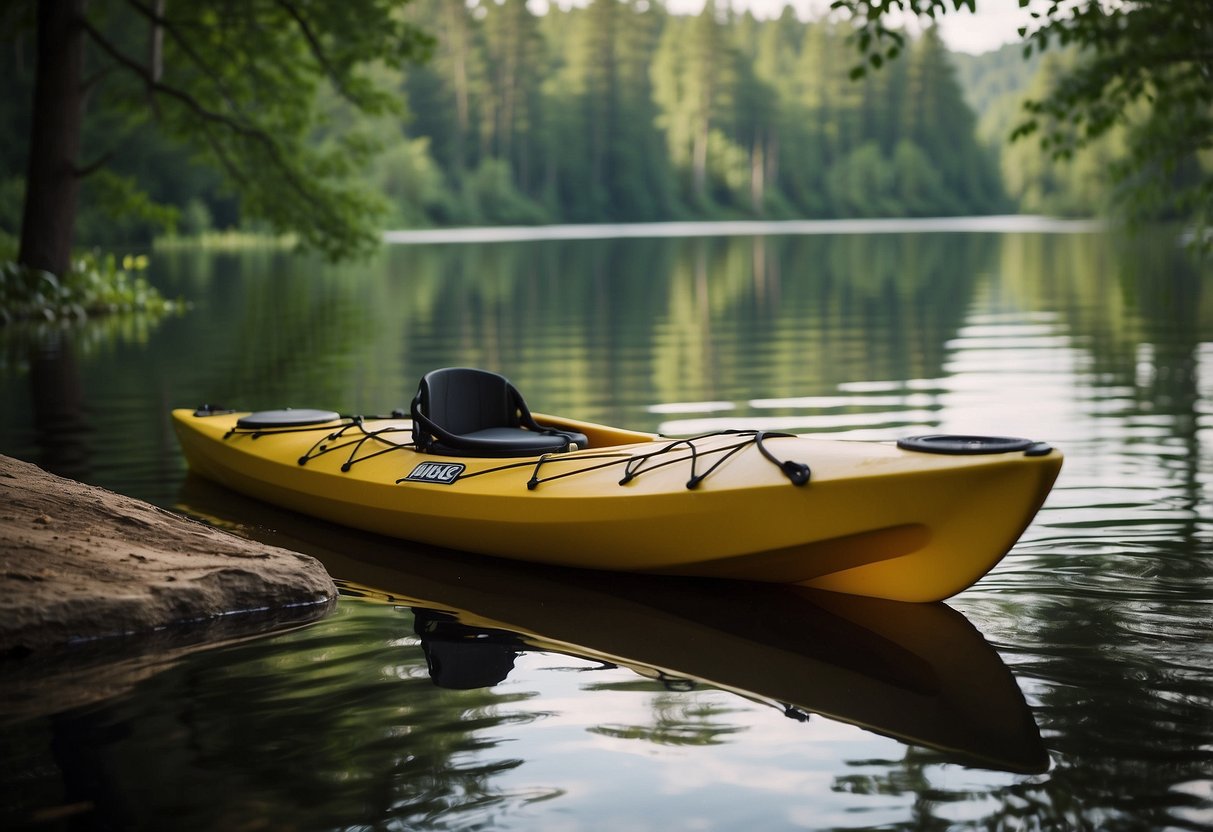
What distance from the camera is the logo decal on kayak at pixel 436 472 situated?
255 inches

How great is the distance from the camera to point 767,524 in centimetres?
548

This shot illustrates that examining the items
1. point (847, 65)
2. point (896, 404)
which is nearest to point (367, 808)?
point (896, 404)

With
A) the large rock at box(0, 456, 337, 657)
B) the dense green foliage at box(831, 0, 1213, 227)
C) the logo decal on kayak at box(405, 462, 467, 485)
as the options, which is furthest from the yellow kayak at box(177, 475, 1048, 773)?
the dense green foliage at box(831, 0, 1213, 227)

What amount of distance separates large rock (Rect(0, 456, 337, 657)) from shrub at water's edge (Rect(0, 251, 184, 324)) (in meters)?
13.8

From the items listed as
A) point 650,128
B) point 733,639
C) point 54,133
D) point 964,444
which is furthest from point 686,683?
point 650,128

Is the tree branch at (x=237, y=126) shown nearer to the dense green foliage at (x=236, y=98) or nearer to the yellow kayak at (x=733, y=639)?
the dense green foliage at (x=236, y=98)

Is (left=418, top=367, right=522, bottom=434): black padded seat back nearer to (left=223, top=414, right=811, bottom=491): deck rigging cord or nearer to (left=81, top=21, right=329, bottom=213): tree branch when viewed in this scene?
(left=223, top=414, right=811, bottom=491): deck rigging cord

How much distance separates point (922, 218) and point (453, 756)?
87679mm

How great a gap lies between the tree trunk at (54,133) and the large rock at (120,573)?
13.7 meters

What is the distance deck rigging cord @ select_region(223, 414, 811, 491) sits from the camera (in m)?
5.66

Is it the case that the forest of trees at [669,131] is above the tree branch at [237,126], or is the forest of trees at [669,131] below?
above

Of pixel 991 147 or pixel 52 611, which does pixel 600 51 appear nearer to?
pixel 991 147


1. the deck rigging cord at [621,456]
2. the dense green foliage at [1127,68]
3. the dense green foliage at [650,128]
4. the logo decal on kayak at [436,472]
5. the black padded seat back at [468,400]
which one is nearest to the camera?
the deck rigging cord at [621,456]

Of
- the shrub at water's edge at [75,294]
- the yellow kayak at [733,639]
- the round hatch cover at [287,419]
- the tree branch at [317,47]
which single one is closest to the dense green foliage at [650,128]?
the shrub at water's edge at [75,294]
